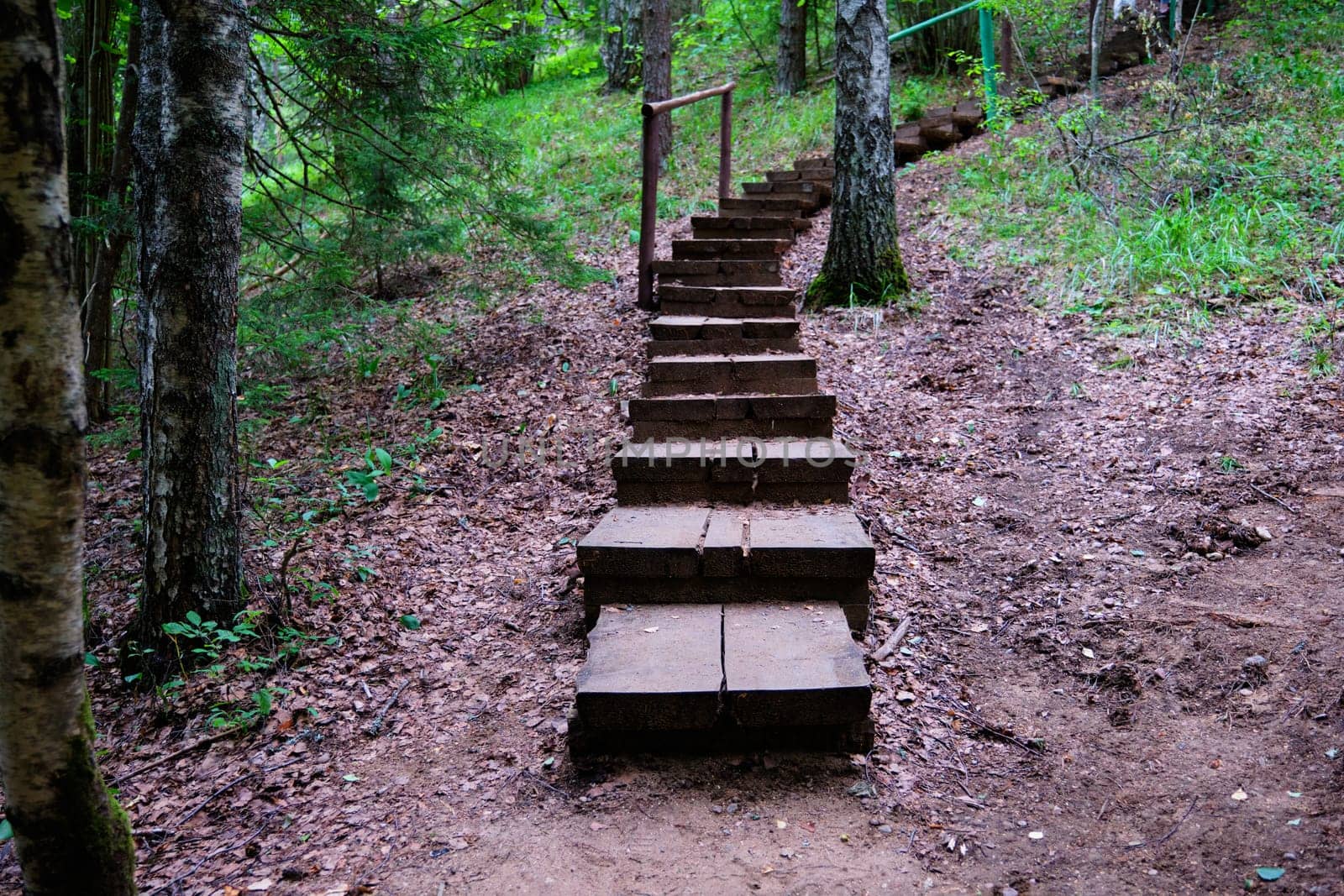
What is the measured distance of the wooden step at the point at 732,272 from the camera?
6.89 m

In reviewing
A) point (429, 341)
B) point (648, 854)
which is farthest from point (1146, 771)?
point (429, 341)

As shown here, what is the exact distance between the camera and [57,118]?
1.91 m

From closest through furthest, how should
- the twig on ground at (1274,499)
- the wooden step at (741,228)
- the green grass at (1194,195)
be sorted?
the twig on ground at (1274,499) → the green grass at (1194,195) → the wooden step at (741,228)

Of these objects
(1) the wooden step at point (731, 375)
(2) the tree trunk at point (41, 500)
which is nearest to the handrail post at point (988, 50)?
(1) the wooden step at point (731, 375)

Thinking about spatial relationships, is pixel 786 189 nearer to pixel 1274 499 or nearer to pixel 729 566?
pixel 1274 499

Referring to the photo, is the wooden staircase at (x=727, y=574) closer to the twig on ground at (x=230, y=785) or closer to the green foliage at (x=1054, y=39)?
the twig on ground at (x=230, y=785)

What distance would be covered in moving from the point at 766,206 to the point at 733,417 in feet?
15.2

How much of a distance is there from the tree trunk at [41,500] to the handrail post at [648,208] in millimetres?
4967

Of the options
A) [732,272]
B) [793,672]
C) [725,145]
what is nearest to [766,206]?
[725,145]

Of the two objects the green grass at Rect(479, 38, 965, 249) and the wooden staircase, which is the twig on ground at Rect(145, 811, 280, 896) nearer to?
the wooden staircase

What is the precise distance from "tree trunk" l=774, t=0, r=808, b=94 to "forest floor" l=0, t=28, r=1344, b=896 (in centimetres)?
944

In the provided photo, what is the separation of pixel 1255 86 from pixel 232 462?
11025 mm

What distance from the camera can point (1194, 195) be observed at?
26.1 feet

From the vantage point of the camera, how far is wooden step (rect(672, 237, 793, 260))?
717 centimetres
